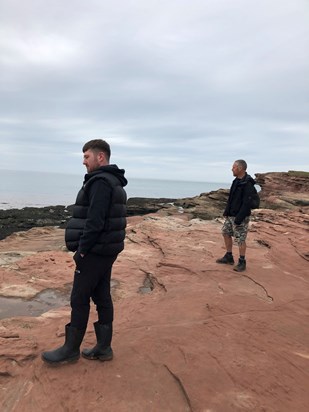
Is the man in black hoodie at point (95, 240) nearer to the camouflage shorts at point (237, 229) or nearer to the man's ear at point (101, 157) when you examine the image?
the man's ear at point (101, 157)

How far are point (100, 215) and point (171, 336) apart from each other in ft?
6.01

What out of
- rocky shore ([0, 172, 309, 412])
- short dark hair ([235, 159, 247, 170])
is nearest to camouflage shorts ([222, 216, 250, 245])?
rocky shore ([0, 172, 309, 412])

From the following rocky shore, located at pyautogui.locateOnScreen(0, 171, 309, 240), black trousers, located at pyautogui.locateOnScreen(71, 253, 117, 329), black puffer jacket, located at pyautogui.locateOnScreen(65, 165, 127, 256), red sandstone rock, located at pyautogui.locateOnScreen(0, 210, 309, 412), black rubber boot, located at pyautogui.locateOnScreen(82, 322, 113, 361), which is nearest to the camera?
red sandstone rock, located at pyautogui.locateOnScreen(0, 210, 309, 412)

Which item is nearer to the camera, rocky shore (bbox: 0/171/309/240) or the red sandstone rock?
the red sandstone rock

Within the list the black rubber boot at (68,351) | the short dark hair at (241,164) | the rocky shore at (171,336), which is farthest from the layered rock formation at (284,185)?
the black rubber boot at (68,351)

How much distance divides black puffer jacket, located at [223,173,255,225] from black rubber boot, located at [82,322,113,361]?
4.25 meters

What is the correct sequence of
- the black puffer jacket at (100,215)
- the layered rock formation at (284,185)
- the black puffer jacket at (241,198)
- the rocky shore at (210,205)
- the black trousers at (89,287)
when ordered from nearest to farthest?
the black puffer jacket at (100,215)
the black trousers at (89,287)
the black puffer jacket at (241,198)
the rocky shore at (210,205)
the layered rock formation at (284,185)

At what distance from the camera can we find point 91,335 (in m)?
4.39

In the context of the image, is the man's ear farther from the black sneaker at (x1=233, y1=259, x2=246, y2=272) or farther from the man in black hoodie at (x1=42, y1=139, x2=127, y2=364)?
the black sneaker at (x1=233, y1=259, x2=246, y2=272)

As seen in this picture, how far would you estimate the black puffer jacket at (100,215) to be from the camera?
346 centimetres

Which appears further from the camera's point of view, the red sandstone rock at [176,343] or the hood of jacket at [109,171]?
the hood of jacket at [109,171]

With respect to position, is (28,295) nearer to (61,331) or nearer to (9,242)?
(61,331)

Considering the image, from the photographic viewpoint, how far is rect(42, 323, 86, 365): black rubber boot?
143 inches

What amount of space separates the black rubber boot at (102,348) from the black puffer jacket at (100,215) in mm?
803
